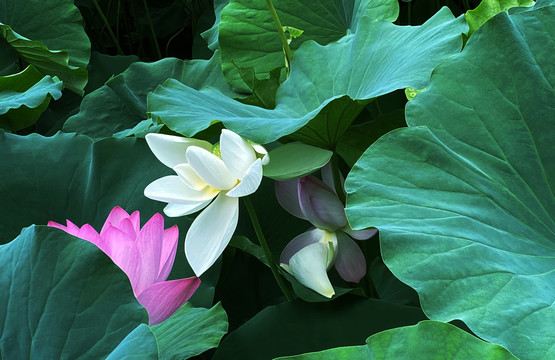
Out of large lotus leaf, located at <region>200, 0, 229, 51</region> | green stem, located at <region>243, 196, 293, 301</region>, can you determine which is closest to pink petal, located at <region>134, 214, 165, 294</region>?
green stem, located at <region>243, 196, 293, 301</region>

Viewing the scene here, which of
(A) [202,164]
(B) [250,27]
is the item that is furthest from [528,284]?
(B) [250,27]

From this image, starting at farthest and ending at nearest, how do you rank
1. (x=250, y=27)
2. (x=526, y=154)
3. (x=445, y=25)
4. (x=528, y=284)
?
(x=250, y=27) < (x=445, y=25) < (x=526, y=154) < (x=528, y=284)

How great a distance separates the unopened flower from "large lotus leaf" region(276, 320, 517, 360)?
0.20 m

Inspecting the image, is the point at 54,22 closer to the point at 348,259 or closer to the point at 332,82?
the point at 332,82

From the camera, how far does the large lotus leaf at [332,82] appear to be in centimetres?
74

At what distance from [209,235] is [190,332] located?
10 cm

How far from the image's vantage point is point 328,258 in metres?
0.72

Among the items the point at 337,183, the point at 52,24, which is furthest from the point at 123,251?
the point at 52,24

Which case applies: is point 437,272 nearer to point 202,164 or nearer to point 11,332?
point 202,164

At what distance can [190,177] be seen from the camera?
0.71 metres

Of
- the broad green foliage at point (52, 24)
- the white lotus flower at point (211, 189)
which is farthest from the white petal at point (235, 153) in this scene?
the broad green foliage at point (52, 24)

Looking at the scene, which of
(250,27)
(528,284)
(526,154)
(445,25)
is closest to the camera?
(528,284)

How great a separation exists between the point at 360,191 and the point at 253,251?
24cm

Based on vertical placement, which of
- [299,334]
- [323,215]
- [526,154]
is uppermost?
[526,154]
